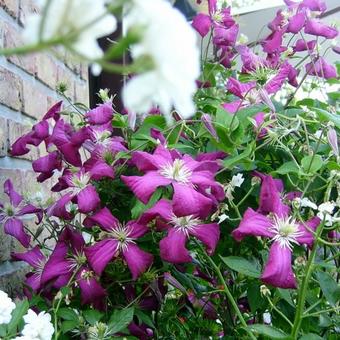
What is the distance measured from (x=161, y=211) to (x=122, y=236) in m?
0.10

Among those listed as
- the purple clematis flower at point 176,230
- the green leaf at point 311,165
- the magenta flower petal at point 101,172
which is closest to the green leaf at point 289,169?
the green leaf at point 311,165

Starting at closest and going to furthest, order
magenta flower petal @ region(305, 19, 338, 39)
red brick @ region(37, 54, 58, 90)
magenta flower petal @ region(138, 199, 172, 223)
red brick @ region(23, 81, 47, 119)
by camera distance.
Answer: magenta flower petal @ region(138, 199, 172, 223) < magenta flower petal @ region(305, 19, 338, 39) < red brick @ region(23, 81, 47, 119) < red brick @ region(37, 54, 58, 90)

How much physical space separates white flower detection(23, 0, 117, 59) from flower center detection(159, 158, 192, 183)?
499 millimetres

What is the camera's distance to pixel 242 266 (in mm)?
771

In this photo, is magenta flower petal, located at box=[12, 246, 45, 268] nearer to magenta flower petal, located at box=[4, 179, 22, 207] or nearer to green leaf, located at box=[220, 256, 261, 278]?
magenta flower petal, located at box=[4, 179, 22, 207]

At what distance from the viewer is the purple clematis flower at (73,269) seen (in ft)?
2.65

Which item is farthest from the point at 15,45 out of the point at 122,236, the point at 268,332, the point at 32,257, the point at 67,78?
the point at 268,332

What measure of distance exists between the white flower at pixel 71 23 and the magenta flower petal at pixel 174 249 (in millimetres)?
519

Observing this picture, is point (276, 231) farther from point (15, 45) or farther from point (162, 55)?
point (15, 45)

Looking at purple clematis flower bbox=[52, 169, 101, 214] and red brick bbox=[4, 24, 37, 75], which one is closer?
purple clematis flower bbox=[52, 169, 101, 214]

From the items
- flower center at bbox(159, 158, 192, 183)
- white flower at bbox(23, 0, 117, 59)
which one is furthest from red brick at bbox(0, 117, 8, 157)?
white flower at bbox(23, 0, 117, 59)

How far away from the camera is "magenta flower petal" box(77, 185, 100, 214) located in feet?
2.66

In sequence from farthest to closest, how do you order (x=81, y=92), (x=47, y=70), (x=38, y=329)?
(x=81, y=92) < (x=47, y=70) < (x=38, y=329)

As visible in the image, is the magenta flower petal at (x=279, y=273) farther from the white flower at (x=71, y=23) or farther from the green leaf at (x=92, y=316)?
the white flower at (x=71, y=23)
